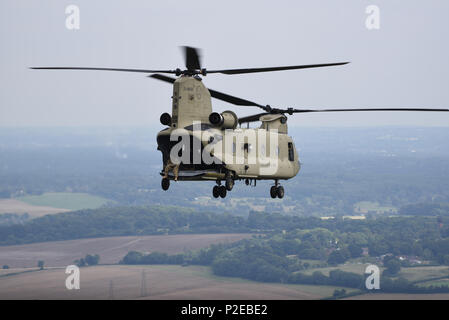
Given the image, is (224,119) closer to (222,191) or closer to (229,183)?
(229,183)

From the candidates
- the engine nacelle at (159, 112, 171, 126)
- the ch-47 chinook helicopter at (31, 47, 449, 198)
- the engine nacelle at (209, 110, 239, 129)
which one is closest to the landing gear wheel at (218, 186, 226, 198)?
the ch-47 chinook helicopter at (31, 47, 449, 198)

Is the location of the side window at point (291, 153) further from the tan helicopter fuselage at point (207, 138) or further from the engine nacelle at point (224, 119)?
the engine nacelle at point (224, 119)

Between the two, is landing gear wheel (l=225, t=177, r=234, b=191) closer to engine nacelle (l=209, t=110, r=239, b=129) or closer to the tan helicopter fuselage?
the tan helicopter fuselage

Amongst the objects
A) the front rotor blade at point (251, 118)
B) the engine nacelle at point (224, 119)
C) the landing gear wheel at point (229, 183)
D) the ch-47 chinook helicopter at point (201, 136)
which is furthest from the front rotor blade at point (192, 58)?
the front rotor blade at point (251, 118)
